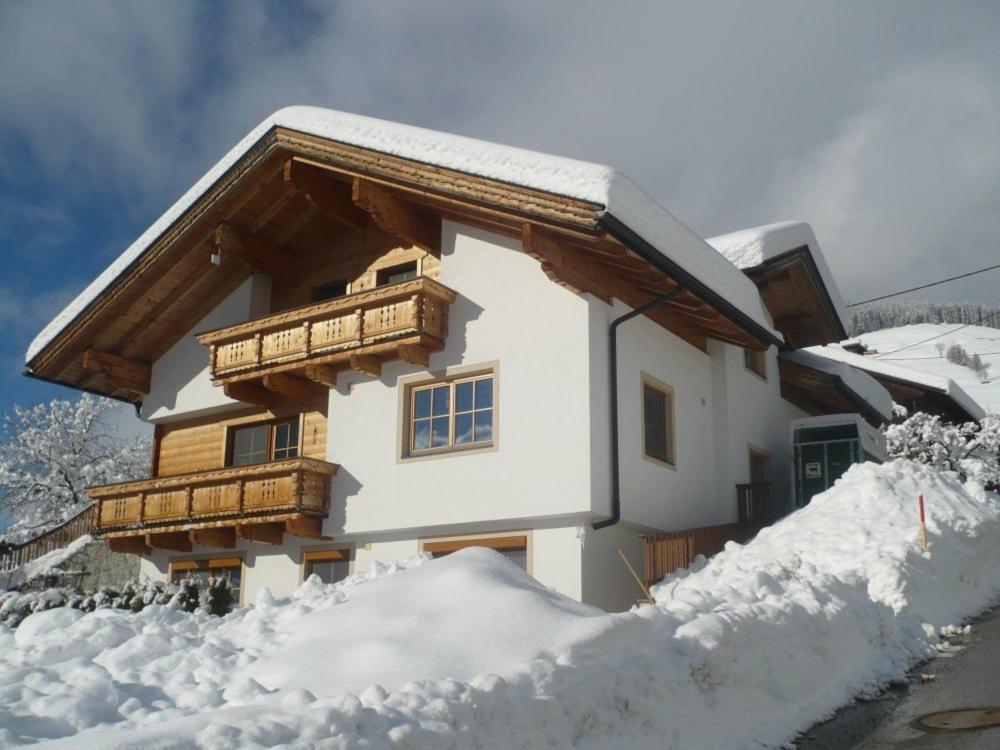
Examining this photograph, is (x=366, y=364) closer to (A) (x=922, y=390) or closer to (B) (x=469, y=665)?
(B) (x=469, y=665)

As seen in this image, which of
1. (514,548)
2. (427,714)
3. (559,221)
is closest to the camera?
(427,714)

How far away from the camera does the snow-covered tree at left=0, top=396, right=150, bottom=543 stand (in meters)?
39.3

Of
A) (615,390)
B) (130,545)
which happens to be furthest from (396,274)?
(130,545)

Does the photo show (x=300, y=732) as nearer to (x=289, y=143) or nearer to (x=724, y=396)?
(x=289, y=143)

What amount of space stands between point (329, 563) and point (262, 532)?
140 centimetres

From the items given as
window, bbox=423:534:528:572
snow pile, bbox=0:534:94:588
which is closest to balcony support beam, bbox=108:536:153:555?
snow pile, bbox=0:534:94:588

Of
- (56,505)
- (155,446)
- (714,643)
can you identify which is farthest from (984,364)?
(714,643)

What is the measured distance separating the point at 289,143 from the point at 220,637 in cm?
1102

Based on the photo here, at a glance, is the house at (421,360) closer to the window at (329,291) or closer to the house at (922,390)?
the window at (329,291)

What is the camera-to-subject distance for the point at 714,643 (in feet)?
25.2

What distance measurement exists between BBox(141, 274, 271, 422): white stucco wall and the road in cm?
1436

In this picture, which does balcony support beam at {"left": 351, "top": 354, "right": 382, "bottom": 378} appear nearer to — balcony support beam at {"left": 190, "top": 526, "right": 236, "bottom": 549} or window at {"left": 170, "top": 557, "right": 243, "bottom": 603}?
balcony support beam at {"left": 190, "top": 526, "right": 236, "bottom": 549}

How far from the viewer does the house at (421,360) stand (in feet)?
48.5

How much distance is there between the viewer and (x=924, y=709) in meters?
8.03
